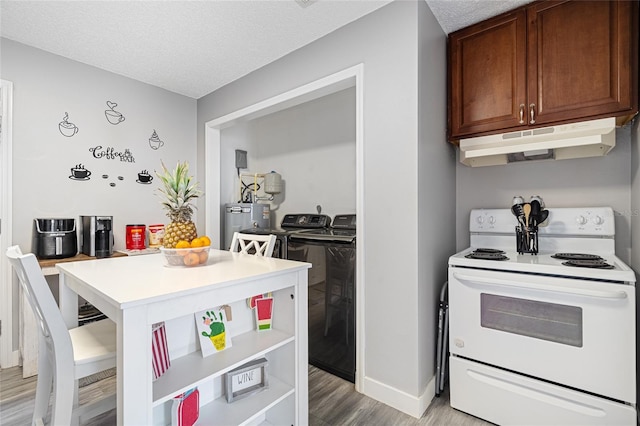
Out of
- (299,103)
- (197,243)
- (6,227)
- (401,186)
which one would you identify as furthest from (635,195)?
(6,227)

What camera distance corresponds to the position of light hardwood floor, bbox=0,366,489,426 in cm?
174

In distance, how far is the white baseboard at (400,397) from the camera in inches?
70.1

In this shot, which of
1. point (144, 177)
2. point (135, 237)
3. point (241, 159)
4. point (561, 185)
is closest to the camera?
point (561, 185)

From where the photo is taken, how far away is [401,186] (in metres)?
1.84

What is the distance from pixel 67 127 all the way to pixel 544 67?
3627 millimetres

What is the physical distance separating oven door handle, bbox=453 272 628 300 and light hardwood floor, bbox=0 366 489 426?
81 centimetres

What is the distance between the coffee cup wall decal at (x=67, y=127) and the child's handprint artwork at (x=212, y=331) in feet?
7.82

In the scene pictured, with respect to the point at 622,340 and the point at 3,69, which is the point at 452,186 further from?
the point at 3,69

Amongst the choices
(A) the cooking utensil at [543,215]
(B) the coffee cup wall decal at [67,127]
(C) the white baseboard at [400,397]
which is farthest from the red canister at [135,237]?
(A) the cooking utensil at [543,215]

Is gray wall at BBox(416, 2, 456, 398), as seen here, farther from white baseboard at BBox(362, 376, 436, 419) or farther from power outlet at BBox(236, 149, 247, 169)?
power outlet at BBox(236, 149, 247, 169)

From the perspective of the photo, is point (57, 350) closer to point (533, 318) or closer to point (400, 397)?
Result: point (400, 397)

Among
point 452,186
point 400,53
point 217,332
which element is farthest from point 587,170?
point 217,332

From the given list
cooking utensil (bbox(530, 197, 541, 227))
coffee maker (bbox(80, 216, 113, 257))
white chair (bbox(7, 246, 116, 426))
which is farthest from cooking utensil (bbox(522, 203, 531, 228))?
coffee maker (bbox(80, 216, 113, 257))

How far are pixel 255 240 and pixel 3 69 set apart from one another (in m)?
2.40
